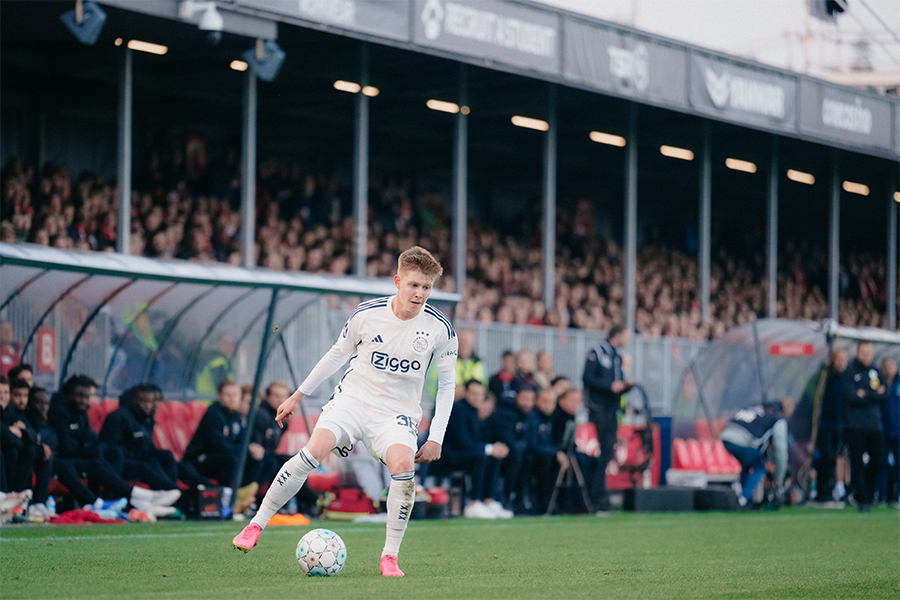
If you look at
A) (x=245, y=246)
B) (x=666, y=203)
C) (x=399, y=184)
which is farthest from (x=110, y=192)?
(x=666, y=203)

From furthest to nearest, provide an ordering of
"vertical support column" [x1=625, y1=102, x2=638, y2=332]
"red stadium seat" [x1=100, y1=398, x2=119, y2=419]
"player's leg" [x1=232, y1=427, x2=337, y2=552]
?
"vertical support column" [x1=625, y1=102, x2=638, y2=332]
"red stadium seat" [x1=100, y1=398, x2=119, y2=419]
"player's leg" [x1=232, y1=427, x2=337, y2=552]

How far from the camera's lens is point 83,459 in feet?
38.4

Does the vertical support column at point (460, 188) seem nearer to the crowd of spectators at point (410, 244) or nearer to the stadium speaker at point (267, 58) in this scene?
the crowd of spectators at point (410, 244)

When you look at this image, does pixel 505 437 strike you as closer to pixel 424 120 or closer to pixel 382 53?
pixel 382 53

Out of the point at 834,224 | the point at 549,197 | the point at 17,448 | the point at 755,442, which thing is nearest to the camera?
the point at 17,448

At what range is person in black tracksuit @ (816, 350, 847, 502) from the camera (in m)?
17.6

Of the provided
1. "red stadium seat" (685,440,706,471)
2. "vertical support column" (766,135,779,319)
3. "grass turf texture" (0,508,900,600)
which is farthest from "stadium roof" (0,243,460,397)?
"vertical support column" (766,135,779,319)

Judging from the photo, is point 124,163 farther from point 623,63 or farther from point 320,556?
point 320,556

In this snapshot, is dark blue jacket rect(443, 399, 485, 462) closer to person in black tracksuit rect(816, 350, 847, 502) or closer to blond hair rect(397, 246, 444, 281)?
person in black tracksuit rect(816, 350, 847, 502)

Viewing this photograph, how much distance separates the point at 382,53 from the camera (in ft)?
58.9

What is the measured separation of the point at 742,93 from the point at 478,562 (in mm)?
14266

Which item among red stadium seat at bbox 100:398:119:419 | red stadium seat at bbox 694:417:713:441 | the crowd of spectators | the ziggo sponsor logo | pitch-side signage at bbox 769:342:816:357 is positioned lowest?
red stadium seat at bbox 694:417:713:441

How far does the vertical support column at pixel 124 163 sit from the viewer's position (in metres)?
14.9

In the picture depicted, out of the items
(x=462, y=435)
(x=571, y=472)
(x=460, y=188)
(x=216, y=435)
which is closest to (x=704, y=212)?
(x=460, y=188)
